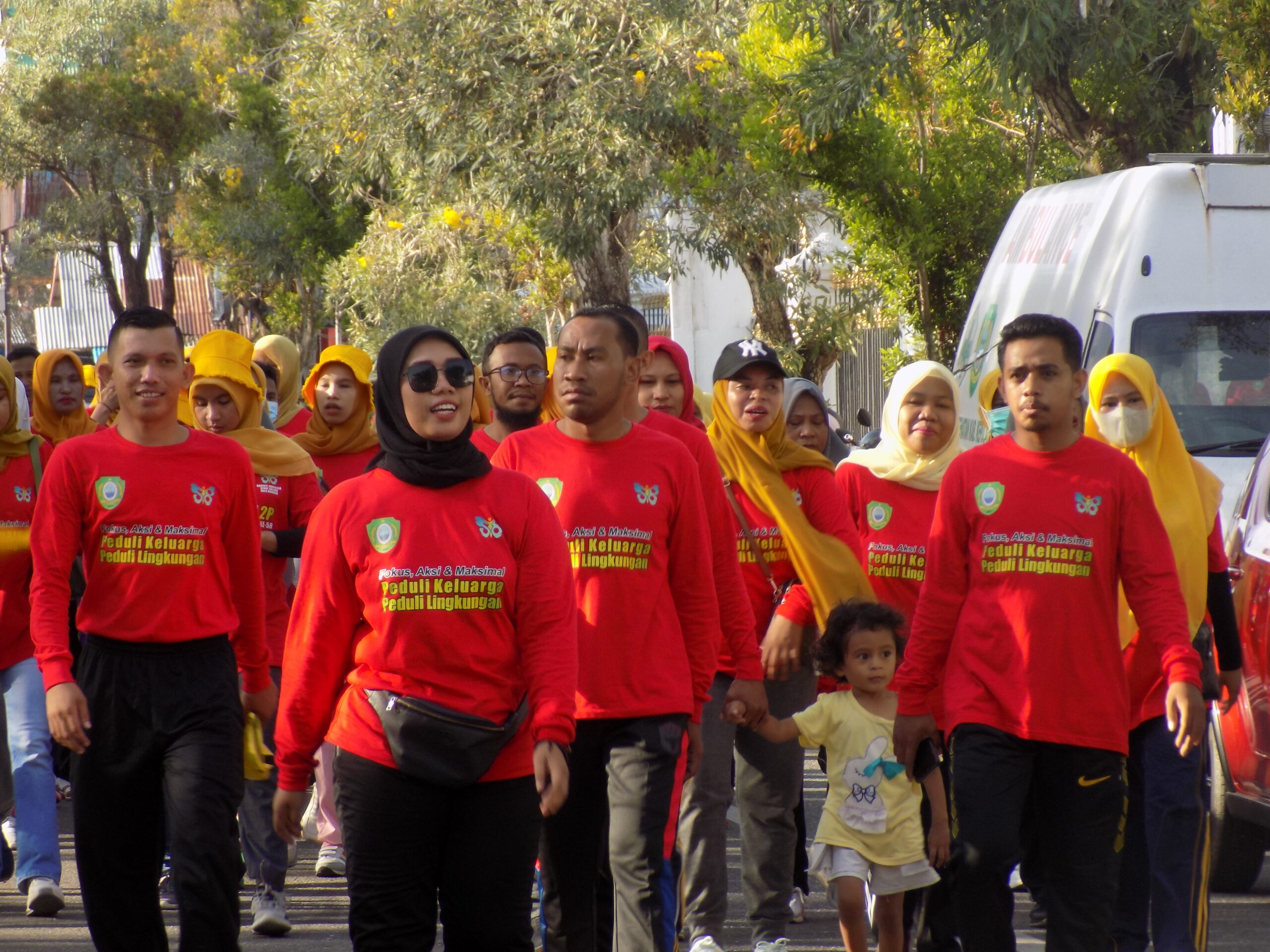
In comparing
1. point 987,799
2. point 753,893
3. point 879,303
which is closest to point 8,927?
point 753,893

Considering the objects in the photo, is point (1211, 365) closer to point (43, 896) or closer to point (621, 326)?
point (621, 326)

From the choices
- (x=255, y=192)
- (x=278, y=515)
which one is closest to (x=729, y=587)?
(x=278, y=515)

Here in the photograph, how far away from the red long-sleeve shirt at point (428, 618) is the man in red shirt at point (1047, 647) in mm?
1261

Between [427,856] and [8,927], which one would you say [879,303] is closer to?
[8,927]

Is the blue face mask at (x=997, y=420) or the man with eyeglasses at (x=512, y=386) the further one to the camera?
the blue face mask at (x=997, y=420)

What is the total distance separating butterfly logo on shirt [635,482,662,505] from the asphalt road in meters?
1.94

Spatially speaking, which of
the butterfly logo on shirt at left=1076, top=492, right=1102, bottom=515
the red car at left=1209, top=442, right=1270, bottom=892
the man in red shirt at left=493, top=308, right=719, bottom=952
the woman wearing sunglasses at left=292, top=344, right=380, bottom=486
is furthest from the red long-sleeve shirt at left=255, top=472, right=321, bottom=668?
the red car at left=1209, top=442, right=1270, bottom=892

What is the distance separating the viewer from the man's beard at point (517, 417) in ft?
21.0

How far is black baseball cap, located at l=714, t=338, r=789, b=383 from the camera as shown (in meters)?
6.31

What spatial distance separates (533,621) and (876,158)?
16334mm

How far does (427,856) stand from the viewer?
4.11 metres

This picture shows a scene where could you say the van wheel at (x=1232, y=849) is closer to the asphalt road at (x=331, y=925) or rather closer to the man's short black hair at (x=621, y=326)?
the asphalt road at (x=331, y=925)

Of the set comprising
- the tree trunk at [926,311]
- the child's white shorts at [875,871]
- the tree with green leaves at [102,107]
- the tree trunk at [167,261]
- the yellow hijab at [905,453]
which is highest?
the tree with green leaves at [102,107]

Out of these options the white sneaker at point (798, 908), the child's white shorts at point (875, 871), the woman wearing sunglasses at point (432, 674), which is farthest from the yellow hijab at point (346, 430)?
Result: the woman wearing sunglasses at point (432, 674)
